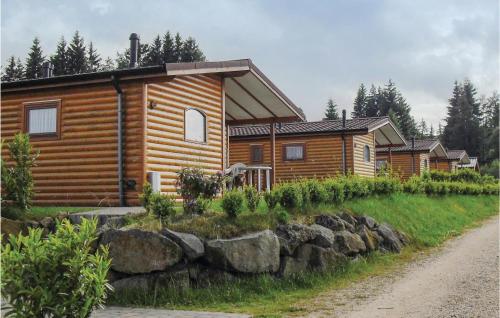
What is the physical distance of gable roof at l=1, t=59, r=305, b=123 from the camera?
13234 millimetres

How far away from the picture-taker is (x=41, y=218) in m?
10.9

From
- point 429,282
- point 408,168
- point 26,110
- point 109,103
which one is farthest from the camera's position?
point 408,168

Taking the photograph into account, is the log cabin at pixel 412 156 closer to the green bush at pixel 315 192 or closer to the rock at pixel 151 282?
the green bush at pixel 315 192

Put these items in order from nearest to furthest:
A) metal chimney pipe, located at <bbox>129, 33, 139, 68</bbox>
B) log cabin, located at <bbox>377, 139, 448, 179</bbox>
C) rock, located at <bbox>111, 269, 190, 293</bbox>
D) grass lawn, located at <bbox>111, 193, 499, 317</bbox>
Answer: grass lawn, located at <bbox>111, 193, 499, 317</bbox>, rock, located at <bbox>111, 269, 190, 293</bbox>, metal chimney pipe, located at <bbox>129, 33, 139, 68</bbox>, log cabin, located at <bbox>377, 139, 448, 179</bbox>

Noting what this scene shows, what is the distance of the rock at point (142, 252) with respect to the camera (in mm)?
9141

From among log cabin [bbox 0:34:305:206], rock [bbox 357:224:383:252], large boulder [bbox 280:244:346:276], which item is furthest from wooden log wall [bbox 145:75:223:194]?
rock [bbox 357:224:383:252]

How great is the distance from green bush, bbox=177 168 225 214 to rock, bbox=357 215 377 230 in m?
4.46

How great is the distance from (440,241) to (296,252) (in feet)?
22.7

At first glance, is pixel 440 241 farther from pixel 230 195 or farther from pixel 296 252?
pixel 230 195

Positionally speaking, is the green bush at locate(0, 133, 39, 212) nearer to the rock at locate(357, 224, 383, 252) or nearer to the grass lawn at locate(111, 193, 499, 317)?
the grass lawn at locate(111, 193, 499, 317)

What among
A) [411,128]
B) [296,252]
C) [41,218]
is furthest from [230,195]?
[411,128]

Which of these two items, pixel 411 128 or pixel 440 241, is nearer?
pixel 440 241

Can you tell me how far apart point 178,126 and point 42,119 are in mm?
3815

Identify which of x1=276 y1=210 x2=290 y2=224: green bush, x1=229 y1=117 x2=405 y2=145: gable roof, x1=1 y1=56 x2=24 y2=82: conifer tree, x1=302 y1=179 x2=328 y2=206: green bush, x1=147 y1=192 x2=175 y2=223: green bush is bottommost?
x1=276 y1=210 x2=290 y2=224: green bush
